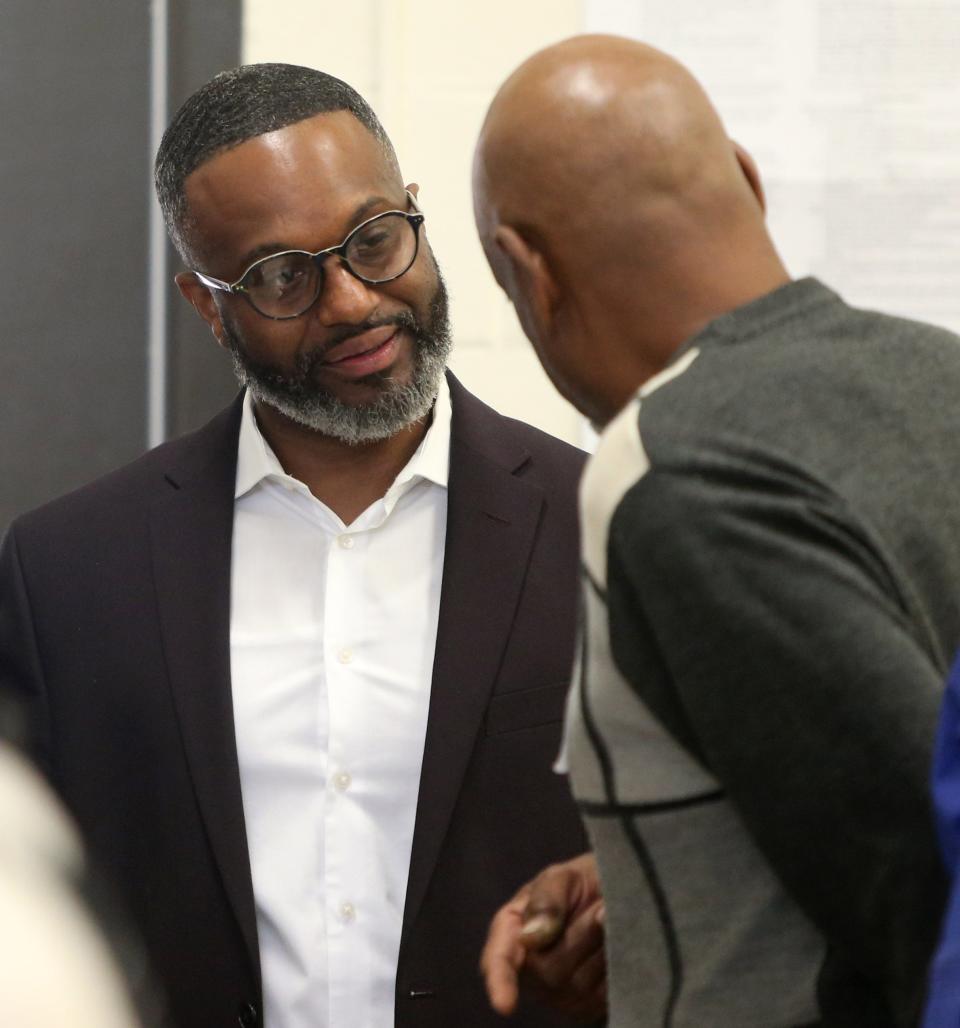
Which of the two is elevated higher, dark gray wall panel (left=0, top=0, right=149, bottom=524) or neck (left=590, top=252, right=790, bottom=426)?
neck (left=590, top=252, right=790, bottom=426)

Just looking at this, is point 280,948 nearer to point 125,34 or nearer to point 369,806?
point 369,806

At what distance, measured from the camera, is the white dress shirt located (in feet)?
4.34

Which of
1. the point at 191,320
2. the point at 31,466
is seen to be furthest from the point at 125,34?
the point at 31,466

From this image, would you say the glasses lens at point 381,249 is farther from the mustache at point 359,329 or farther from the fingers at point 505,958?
the fingers at point 505,958

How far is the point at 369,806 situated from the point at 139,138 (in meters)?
0.98

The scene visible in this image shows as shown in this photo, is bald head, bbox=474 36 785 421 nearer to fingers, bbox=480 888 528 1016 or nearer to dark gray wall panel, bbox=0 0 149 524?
fingers, bbox=480 888 528 1016

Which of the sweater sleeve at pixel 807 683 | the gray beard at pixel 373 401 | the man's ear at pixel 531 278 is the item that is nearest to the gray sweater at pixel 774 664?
the sweater sleeve at pixel 807 683

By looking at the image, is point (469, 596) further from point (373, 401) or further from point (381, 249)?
point (381, 249)

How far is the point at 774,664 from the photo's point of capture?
0.68 m

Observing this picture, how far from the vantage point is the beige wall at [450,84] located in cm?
188

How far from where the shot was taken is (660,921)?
2.54ft

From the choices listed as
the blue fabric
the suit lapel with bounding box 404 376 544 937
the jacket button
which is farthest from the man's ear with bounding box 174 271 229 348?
the blue fabric

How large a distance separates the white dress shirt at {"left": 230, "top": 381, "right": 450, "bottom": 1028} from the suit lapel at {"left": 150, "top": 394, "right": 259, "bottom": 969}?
0.02 m

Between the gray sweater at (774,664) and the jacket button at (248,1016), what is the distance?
61 cm
